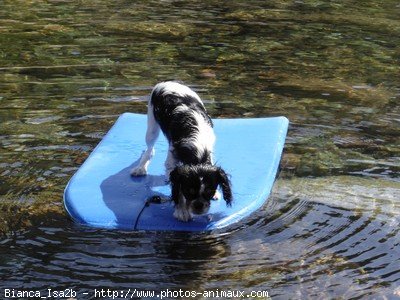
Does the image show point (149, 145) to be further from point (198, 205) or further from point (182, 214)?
point (198, 205)

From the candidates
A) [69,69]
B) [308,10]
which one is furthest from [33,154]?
[308,10]

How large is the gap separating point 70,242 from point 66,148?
204 cm

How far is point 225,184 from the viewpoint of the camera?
6.11 m

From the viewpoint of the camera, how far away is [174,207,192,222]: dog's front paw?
20.3 feet

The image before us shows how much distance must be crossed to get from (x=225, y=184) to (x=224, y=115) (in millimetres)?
3125

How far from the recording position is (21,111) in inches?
360

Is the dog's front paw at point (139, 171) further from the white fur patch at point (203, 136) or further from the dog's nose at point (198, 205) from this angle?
the dog's nose at point (198, 205)

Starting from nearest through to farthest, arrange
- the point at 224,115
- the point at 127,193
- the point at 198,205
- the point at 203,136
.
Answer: the point at 198,205 < the point at 203,136 < the point at 127,193 < the point at 224,115

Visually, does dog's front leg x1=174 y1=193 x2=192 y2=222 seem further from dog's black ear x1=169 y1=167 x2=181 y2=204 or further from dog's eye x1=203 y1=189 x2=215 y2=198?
dog's eye x1=203 y1=189 x2=215 y2=198

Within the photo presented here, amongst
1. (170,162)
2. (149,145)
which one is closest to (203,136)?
(170,162)

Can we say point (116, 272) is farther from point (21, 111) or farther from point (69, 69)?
point (69, 69)

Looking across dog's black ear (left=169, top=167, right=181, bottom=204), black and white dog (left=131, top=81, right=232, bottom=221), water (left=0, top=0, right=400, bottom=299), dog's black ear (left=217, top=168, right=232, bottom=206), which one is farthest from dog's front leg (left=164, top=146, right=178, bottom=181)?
water (left=0, top=0, right=400, bottom=299)

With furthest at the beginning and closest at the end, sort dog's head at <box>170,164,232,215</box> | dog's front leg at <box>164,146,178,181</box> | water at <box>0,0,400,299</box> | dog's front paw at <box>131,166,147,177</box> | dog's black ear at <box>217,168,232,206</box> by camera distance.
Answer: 1. dog's front paw at <box>131,166,147,177</box>
2. dog's front leg at <box>164,146,178,181</box>
3. dog's black ear at <box>217,168,232,206</box>
4. dog's head at <box>170,164,232,215</box>
5. water at <box>0,0,400,299</box>

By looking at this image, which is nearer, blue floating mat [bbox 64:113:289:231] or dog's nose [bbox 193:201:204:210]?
dog's nose [bbox 193:201:204:210]
